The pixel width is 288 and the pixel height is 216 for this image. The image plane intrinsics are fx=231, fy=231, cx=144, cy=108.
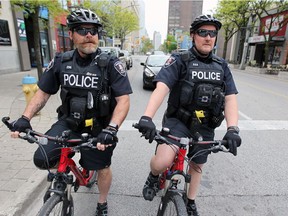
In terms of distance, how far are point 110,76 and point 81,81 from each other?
0.28 metres

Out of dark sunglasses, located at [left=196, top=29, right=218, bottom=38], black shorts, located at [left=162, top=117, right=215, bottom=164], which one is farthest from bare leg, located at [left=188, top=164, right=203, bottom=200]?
dark sunglasses, located at [left=196, top=29, right=218, bottom=38]

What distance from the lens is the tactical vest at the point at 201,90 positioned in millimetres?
2172

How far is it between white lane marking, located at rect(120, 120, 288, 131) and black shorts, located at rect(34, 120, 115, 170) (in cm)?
308

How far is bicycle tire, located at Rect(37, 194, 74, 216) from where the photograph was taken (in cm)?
177

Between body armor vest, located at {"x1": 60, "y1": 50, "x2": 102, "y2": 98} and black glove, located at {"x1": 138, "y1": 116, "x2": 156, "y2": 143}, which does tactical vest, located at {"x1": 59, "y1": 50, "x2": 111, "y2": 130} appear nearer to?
body armor vest, located at {"x1": 60, "y1": 50, "x2": 102, "y2": 98}

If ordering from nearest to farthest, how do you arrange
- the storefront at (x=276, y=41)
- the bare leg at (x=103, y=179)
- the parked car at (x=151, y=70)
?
the bare leg at (x=103, y=179), the parked car at (x=151, y=70), the storefront at (x=276, y=41)

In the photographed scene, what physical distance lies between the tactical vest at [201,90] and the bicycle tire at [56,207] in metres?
1.36

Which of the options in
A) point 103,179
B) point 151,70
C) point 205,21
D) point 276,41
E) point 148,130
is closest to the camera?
point 148,130

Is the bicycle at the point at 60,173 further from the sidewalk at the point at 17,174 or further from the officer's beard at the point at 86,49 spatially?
the sidewalk at the point at 17,174

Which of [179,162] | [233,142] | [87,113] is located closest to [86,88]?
[87,113]

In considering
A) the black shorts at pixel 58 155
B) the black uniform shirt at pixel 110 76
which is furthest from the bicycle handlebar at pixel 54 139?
the black uniform shirt at pixel 110 76

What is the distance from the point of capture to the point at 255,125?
19.3ft

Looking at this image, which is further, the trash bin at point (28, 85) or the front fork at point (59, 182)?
the trash bin at point (28, 85)

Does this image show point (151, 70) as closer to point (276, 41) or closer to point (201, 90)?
point (201, 90)
